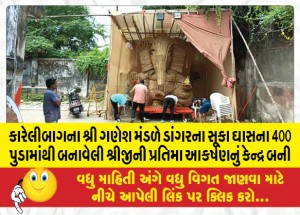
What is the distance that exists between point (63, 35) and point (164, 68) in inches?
438

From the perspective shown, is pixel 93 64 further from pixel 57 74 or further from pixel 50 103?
pixel 50 103

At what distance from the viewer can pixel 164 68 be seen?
8695 millimetres

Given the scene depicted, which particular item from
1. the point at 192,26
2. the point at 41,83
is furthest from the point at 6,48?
the point at 41,83

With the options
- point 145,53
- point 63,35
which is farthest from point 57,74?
point 145,53

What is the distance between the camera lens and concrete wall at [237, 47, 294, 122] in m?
5.91

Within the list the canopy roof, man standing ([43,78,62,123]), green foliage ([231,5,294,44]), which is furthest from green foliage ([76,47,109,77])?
man standing ([43,78,62,123])

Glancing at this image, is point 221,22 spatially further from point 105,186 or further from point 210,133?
point 105,186

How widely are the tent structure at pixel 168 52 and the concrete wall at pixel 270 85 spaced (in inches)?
29.4

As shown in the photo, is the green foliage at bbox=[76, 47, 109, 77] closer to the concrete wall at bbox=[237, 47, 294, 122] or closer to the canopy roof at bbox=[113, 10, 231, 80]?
the canopy roof at bbox=[113, 10, 231, 80]

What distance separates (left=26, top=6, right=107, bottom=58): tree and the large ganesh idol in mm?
8564

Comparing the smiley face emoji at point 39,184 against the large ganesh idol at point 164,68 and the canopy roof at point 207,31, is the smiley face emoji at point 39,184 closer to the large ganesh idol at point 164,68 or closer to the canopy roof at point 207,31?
the canopy roof at point 207,31

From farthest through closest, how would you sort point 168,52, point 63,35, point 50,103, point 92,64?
point 63,35, point 92,64, point 168,52, point 50,103

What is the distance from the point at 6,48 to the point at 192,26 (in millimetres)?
4708

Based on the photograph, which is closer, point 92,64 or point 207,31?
point 207,31
